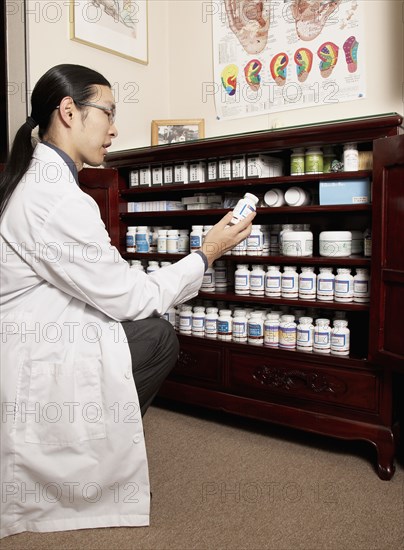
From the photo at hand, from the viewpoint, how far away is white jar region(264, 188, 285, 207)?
1970 mm

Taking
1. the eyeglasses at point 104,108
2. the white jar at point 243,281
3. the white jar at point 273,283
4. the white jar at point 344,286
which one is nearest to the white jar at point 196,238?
the white jar at point 243,281

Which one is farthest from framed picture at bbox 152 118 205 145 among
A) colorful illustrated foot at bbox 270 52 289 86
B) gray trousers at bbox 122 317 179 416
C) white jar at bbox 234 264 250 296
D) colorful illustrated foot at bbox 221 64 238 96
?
gray trousers at bbox 122 317 179 416

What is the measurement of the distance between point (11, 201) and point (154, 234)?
40.7 inches

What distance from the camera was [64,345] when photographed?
1325 mm

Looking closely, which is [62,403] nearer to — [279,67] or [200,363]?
[200,363]

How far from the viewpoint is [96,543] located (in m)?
1.34

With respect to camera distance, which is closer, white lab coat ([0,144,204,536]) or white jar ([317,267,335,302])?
white lab coat ([0,144,204,536])

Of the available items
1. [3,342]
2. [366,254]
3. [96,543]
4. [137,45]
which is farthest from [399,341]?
[137,45]

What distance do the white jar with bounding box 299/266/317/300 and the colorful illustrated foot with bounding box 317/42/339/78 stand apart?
93 centimetres

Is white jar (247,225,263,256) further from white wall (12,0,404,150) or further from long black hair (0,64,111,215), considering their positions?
long black hair (0,64,111,215)

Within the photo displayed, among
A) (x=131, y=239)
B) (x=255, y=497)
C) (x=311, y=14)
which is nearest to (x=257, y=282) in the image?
(x=131, y=239)

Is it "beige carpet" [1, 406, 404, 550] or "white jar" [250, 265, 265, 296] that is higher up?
"white jar" [250, 265, 265, 296]

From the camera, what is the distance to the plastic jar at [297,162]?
1896 millimetres

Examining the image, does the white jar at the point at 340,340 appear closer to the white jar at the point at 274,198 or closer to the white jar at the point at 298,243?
the white jar at the point at 298,243
